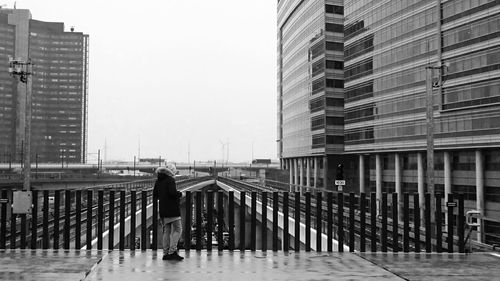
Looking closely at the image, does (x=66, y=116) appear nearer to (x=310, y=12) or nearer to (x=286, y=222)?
(x=310, y=12)

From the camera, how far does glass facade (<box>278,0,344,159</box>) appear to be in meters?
84.8

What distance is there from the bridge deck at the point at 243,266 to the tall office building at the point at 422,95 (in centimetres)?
4005

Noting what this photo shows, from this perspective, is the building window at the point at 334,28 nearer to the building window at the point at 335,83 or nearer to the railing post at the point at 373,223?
the building window at the point at 335,83

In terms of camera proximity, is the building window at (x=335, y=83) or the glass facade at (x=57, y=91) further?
the glass facade at (x=57, y=91)

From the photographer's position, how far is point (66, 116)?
180125 mm

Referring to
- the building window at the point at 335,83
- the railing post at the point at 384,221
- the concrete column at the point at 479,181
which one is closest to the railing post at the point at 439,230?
the railing post at the point at 384,221

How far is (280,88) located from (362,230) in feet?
384

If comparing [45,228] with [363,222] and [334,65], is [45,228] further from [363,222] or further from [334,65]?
[334,65]

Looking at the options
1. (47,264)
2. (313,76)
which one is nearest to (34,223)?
(47,264)

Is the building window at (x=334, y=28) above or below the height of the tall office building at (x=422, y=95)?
above

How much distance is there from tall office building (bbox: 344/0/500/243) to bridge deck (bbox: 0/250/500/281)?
40053mm

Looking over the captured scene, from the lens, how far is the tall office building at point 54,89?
164m

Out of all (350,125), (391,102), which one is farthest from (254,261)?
(350,125)

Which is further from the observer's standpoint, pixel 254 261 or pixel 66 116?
pixel 66 116
